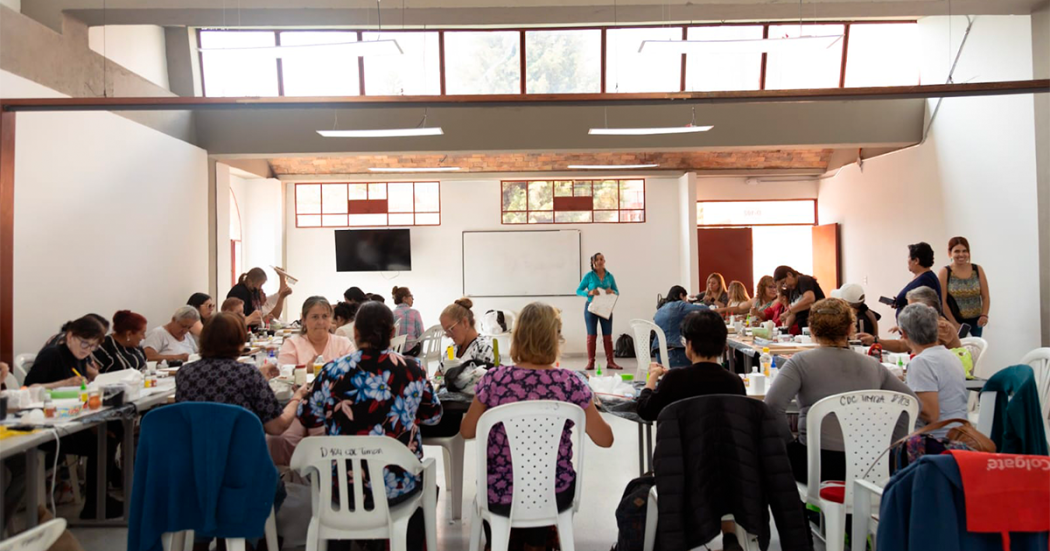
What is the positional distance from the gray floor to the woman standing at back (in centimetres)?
305

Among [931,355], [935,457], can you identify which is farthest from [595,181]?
[935,457]

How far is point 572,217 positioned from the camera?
11570mm

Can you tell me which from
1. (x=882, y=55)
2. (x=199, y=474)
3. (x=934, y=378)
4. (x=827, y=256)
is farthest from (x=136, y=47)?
(x=827, y=256)

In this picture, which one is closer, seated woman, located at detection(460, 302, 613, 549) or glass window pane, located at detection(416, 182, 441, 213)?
seated woman, located at detection(460, 302, 613, 549)

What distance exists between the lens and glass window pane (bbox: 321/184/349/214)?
11719 millimetres

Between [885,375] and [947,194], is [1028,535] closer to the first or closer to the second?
[885,375]

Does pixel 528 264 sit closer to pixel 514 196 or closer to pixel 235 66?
pixel 514 196

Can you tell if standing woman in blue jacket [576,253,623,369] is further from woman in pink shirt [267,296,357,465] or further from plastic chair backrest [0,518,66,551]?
plastic chair backrest [0,518,66,551]

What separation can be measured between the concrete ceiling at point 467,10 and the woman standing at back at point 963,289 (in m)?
2.32

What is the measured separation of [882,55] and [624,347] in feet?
17.8

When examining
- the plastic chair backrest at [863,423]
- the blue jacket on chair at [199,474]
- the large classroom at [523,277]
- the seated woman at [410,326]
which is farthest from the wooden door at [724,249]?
the blue jacket on chair at [199,474]

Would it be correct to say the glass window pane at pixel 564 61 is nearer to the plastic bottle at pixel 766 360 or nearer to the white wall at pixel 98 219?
the white wall at pixel 98 219

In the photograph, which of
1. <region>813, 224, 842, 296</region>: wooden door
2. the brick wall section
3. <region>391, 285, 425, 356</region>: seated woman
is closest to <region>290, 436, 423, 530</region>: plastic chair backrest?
<region>391, 285, 425, 356</region>: seated woman

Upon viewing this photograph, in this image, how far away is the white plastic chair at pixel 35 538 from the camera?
1.70m
